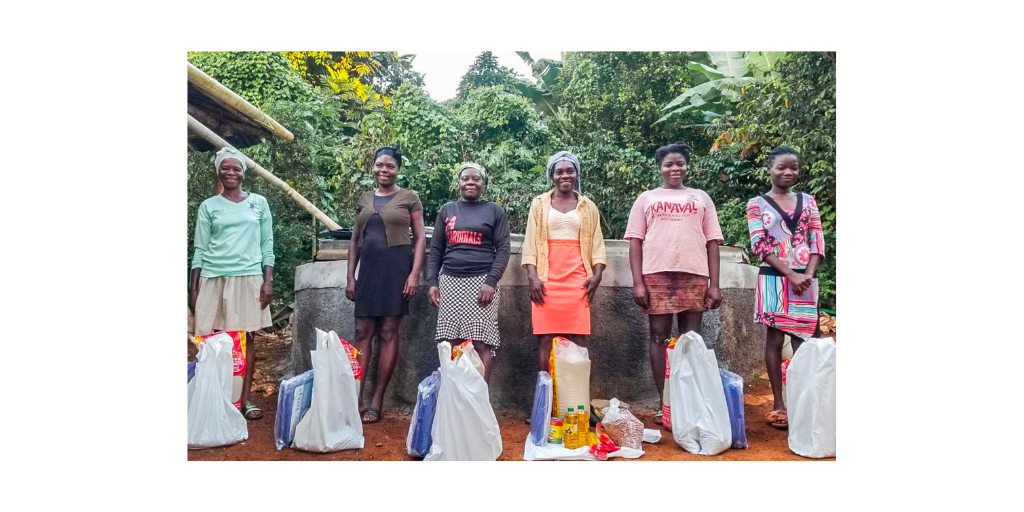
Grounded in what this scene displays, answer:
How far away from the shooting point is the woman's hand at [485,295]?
335cm

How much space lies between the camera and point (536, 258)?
3.51 meters

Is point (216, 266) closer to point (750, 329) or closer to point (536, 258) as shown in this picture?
point (536, 258)

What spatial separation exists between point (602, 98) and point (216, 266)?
232 inches

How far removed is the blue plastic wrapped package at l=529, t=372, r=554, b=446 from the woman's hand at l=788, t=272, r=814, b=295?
1386mm

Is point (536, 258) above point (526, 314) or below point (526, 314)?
above

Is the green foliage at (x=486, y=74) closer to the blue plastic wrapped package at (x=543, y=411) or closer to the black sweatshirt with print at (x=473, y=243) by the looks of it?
the black sweatshirt with print at (x=473, y=243)

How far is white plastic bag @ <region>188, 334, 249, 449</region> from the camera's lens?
3.13 metres

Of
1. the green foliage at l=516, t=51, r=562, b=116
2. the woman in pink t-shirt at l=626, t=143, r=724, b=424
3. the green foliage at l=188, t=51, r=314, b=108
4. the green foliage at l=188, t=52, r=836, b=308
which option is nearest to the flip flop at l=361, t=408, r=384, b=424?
the woman in pink t-shirt at l=626, t=143, r=724, b=424

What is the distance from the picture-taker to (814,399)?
2986mm

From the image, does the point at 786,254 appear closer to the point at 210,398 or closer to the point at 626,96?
the point at 210,398

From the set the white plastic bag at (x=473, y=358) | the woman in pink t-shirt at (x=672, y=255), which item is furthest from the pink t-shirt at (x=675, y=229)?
the white plastic bag at (x=473, y=358)

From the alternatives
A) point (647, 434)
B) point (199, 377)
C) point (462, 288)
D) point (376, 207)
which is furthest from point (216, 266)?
point (647, 434)

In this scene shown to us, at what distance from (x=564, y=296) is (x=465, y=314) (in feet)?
1.77

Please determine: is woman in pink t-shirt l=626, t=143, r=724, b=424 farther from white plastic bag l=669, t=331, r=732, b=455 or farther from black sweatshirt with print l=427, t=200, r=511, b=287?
black sweatshirt with print l=427, t=200, r=511, b=287
